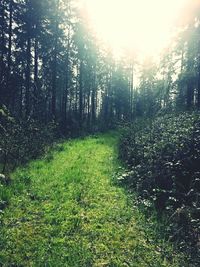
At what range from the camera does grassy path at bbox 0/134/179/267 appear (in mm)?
6083

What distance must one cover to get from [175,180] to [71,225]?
305 centimetres

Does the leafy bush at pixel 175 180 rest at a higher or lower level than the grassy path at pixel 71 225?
higher

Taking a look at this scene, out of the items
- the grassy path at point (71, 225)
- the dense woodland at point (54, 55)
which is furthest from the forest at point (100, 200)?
the dense woodland at point (54, 55)

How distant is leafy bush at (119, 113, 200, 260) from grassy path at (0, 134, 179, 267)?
62 centimetres

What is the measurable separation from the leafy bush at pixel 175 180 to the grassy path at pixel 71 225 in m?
0.62

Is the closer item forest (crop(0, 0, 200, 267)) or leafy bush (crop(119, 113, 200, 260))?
forest (crop(0, 0, 200, 267))

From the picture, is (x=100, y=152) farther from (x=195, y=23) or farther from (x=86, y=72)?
(x=86, y=72)

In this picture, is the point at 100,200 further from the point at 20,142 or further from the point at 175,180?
the point at 20,142

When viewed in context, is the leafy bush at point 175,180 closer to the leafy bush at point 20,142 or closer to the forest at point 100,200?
the forest at point 100,200

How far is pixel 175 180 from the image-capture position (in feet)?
29.8

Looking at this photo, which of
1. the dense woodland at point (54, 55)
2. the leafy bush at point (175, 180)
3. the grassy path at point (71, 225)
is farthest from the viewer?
the dense woodland at point (54, 55)

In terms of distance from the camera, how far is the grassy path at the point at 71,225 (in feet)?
20.0

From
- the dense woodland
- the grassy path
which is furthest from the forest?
the dense woodland

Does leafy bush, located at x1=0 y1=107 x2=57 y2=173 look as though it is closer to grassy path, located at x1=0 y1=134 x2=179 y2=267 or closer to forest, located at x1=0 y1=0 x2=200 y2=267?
forest, located at x1=0 y1=0 x2=200 y2=267
